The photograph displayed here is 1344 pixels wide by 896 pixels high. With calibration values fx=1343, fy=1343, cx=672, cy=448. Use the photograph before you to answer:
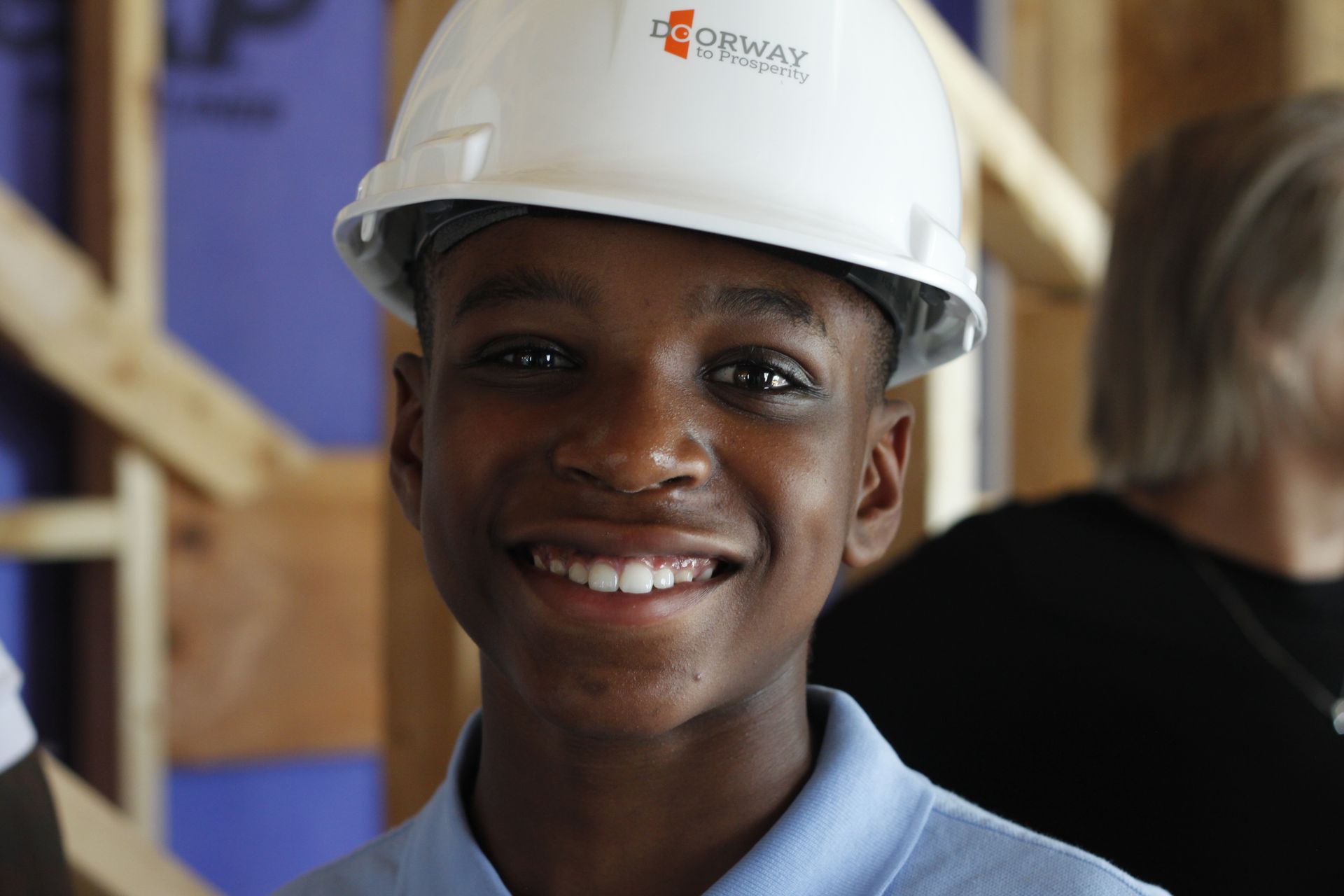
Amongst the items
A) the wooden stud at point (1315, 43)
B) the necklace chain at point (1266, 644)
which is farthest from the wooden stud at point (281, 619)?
the wooden stud at point (1315, 43)

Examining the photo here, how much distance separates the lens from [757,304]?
3.28ft

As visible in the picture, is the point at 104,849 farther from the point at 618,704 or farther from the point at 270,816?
the point at 270,816

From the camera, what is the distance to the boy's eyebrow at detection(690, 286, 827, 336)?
99 centimetres

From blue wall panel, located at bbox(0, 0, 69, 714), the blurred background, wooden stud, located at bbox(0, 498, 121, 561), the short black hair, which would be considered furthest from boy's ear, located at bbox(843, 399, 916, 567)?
blue wall panel, located at bbox(0, 0, 69, 714)

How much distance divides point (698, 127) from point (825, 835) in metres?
0.55

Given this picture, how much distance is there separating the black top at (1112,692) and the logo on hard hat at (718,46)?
998 millimetres

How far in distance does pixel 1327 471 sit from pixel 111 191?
2.40 m

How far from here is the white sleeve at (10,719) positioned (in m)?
0.97

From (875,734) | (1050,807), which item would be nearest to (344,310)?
(1050,807)

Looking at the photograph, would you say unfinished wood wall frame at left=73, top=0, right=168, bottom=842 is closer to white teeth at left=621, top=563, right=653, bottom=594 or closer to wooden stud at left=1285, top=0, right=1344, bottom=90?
white teeth at left=621, top=563, right=653, bottom=594

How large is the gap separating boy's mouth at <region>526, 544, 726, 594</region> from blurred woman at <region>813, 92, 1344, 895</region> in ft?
2.74

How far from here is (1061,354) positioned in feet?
9.20

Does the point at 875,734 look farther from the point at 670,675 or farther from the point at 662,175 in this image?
the point at 662,175

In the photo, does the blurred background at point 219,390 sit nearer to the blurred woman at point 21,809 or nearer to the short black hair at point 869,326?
the short black hair at point 869,326
